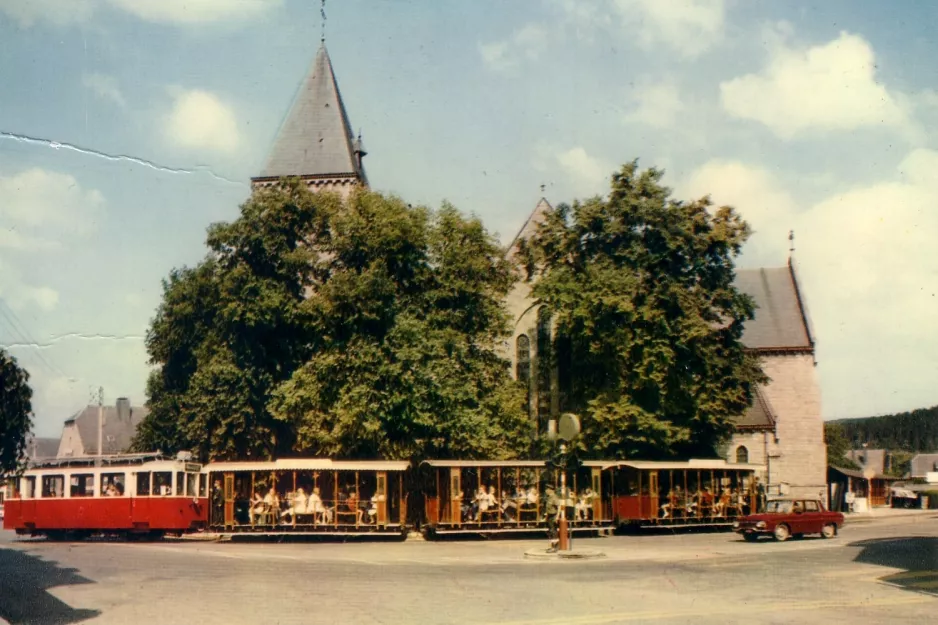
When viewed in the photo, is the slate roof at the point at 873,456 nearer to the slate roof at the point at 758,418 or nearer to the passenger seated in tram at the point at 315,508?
the slate roof at the point at 758,418

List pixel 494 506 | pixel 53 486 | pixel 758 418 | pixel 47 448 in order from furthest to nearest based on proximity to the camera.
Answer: pixel 47 448
pixel 758 418
pixel 53 486
pixel 494 506

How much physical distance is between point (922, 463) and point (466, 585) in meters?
143

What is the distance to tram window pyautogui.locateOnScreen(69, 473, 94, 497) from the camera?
35062 millimetres

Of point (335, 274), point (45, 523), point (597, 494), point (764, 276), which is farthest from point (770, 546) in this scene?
point (764, 276)

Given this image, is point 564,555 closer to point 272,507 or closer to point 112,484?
point 272,507

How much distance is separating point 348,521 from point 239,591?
54.7 ft

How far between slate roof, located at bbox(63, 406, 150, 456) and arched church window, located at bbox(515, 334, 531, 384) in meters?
60.9

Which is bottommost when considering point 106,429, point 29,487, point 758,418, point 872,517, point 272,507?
point 872,517

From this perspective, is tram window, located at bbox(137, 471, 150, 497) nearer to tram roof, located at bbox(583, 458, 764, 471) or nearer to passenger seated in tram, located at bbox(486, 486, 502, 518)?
passenger seated in tram, located at bbox(486, 486, 502, 518)

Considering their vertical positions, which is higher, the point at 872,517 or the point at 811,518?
the point at 811,518

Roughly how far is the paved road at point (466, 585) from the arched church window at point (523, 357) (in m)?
28.0

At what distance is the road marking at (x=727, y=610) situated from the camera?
13.5 meters

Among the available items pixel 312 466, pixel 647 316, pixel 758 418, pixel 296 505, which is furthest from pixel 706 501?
pixel 758 418

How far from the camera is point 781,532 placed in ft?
105
